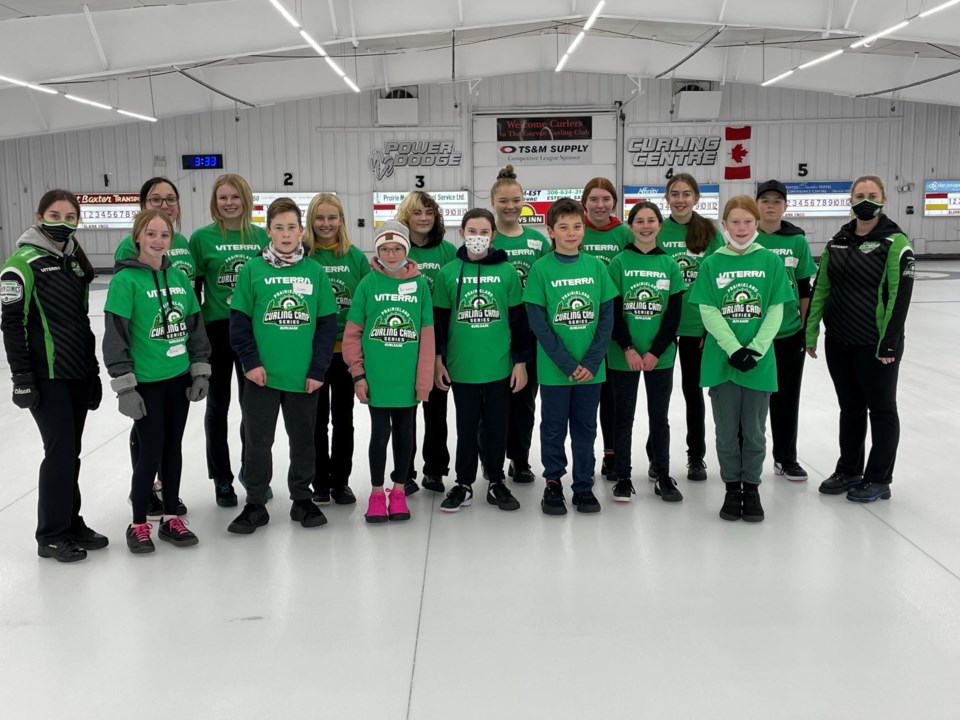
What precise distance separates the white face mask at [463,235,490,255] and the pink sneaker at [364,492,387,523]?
1166 millimetres

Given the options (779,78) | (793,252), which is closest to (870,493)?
(793,252)

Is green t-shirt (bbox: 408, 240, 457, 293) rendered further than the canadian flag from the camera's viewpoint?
No

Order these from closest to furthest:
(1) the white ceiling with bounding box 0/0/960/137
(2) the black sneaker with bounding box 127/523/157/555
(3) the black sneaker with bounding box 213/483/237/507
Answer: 1. (2) the black sneaker with bounding box 127/523/157/555
2. (3) the black sneaker with bounding box 213/483/237/507
3. (1) the white ceiling with bounding box 0/0/960/137

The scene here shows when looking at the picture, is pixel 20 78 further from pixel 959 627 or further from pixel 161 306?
pixel 959 627

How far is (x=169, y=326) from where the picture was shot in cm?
313

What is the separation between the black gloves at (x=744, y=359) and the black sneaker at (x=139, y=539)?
2479mm

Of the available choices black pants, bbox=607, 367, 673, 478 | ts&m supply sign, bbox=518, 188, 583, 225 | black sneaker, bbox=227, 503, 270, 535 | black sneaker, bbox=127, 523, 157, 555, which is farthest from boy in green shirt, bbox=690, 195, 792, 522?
ts&m supply sign, bbox=518, 188, 583, 225

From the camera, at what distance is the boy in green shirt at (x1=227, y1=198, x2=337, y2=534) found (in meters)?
3.29

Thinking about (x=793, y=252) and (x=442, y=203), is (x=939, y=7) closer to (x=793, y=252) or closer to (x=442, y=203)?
(x=793, y=252)

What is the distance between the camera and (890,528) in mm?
3350

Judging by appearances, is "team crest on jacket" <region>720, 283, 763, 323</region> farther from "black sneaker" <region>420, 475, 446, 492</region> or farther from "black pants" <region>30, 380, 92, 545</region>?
"black pants" <region>30, 380, 92, 545</region>

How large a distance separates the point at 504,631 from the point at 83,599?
146 cm

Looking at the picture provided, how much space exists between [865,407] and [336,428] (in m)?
2.51

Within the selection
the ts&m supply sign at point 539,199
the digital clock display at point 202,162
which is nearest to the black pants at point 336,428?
the ts&m supply sign at point 539,199
